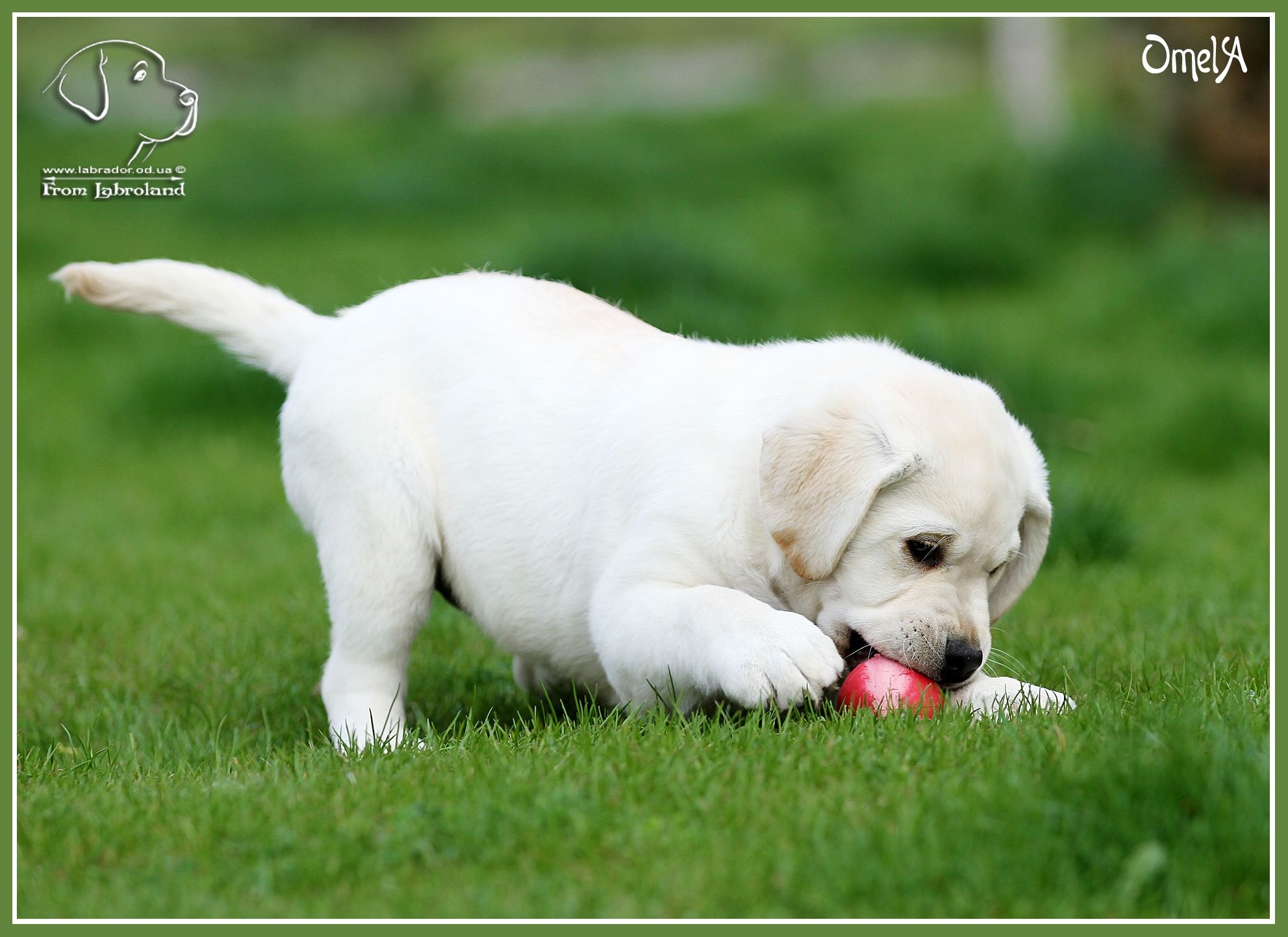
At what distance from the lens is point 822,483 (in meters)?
3.28

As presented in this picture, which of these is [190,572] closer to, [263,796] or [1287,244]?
[263,796]

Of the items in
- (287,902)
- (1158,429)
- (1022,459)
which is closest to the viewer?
(287,902)

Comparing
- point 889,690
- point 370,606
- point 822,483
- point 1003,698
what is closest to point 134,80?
point 370,606

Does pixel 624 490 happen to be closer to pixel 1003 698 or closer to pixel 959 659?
pixel 959 659

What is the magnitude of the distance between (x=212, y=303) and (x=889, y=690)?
229 centimetres

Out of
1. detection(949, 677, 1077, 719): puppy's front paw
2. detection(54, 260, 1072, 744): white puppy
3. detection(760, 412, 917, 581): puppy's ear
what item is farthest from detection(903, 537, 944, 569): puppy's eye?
detection(949, 677, 1077, 719): puppy's front paw

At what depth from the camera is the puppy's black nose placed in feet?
11.0

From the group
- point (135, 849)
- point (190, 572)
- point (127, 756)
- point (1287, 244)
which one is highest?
point (1287, 244)

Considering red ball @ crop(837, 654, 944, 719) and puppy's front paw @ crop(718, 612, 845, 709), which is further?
red ball @ crop(837, 654, 944, 719)

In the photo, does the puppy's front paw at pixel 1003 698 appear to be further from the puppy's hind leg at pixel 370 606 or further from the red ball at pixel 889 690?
the puppy's hind leg at pixel 370 606

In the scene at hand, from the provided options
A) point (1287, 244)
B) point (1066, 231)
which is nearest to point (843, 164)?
point (1066, 231)

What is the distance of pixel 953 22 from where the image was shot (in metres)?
26.7

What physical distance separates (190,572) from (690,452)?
2991 millimetres

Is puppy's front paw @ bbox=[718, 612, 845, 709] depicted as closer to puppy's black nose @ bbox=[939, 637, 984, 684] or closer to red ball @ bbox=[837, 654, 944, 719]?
red ball @ bbox=[837, 654, 944, 719]
